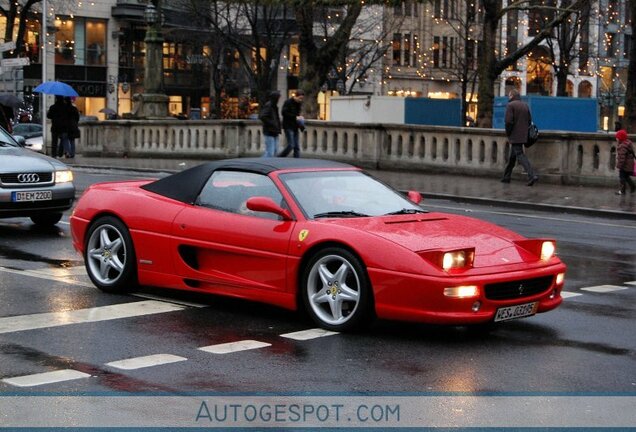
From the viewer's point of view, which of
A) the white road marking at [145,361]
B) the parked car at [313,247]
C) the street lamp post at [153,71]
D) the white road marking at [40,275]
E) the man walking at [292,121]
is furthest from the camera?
the street lamp post at [153,71]

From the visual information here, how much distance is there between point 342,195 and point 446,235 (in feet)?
3.77

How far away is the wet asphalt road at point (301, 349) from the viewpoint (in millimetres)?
7422

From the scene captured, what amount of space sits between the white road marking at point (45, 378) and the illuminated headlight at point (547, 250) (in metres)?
3.64

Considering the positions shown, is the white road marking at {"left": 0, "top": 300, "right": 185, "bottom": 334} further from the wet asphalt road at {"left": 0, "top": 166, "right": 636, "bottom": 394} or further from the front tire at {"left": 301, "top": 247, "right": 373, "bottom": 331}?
the front tire at {"left": 301, "top": 247, "right": 373, "bottom": 331}

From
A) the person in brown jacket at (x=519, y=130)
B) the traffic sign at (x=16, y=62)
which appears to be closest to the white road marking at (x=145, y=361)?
the person in brown jacket at (x=519, y=130)

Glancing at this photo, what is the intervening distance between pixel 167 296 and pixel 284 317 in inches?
54.8

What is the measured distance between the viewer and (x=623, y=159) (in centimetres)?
2330

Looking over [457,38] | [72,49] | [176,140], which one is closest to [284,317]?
[176,140]

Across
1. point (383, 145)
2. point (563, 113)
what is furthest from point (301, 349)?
point (563, 113)

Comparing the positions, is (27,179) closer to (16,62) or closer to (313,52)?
(16,62)

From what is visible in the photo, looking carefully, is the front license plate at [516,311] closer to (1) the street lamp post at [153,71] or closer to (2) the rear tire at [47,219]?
(2) the rear tire at [47,219]

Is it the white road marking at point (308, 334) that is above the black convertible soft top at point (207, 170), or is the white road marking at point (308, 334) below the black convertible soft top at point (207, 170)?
below

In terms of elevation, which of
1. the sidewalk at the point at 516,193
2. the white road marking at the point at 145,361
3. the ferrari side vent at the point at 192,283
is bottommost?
the sidewalk at the point at 516,193

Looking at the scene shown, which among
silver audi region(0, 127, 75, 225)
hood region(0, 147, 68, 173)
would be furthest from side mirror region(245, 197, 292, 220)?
hood region(0, 147, 68, 173)
